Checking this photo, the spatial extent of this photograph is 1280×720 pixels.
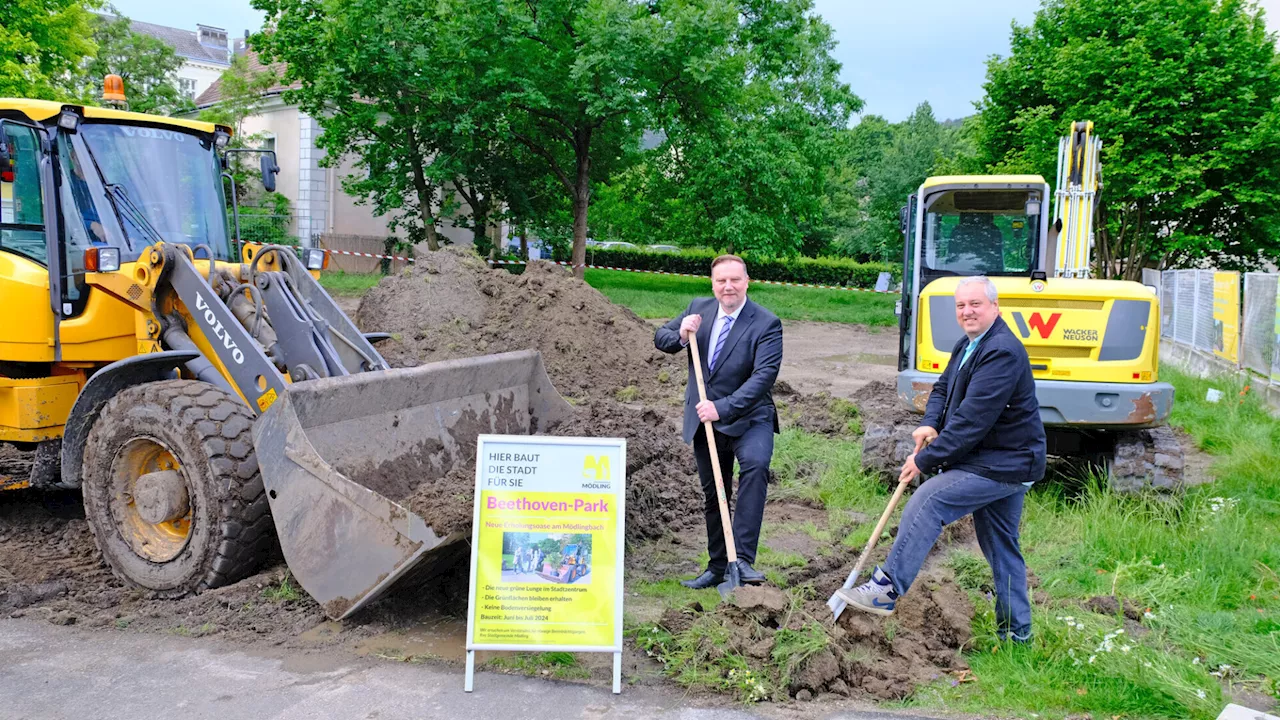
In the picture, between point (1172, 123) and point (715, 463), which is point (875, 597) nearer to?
point (715, 463)

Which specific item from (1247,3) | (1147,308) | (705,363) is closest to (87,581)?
(705,363)

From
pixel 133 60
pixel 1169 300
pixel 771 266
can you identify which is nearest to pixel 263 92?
pixel 133 60

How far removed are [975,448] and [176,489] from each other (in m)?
4.22

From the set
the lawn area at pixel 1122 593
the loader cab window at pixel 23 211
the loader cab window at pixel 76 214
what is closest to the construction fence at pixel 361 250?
the lawn area at pixel 1122 593

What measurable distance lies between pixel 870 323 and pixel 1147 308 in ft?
57.2

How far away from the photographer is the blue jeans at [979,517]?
4.80m

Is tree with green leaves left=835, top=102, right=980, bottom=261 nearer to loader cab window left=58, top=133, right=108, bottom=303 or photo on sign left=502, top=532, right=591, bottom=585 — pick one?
loader cab window left=58, top=133, right=108, bottom=303

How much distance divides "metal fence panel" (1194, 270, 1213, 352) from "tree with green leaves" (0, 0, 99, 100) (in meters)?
21.2

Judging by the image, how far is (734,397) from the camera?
5461 mm

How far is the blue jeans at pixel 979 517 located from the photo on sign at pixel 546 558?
1453 mm

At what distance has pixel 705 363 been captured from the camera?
19.3 ft

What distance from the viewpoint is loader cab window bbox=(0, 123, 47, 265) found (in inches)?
254

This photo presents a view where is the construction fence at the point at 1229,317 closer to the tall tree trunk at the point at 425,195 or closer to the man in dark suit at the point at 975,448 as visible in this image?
the man in dark suit at the point at 975,448

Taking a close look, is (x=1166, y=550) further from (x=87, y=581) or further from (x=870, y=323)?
(x=870, y=323)
